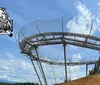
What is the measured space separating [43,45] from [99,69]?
17.4 m

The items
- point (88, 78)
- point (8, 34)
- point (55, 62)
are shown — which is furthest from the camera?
point (55, 62)

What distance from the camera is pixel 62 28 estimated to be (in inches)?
1998

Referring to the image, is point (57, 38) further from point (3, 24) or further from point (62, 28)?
point (3, 24)

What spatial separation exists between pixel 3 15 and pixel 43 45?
34.7 ft

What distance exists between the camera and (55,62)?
210 ft

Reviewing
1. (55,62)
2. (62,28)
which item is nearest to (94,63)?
(55,62)

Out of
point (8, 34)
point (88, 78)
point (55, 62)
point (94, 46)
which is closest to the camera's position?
point (88, 78)

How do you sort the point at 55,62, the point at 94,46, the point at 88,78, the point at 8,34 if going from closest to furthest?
the point at 88,78, the point at 8,34, the point at 94,46, the point at 55,62

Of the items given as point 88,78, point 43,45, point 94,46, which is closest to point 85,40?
point 94,46

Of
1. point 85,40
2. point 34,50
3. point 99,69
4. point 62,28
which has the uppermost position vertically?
point 62,28

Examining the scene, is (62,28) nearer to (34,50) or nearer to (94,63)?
(34,50)

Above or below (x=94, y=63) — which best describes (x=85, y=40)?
above

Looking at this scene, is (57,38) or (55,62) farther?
(55,62)

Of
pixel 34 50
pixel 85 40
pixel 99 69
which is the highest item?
pixel 85 40
